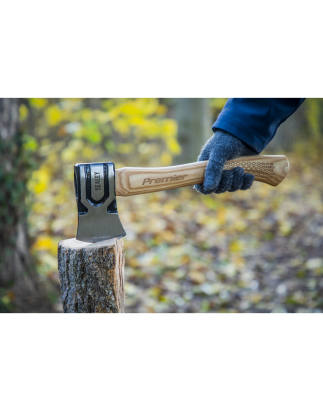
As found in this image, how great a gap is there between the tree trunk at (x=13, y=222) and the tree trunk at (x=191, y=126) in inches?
160

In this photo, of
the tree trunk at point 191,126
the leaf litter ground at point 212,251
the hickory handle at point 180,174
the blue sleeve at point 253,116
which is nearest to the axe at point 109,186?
the hickory handle at point 180,174

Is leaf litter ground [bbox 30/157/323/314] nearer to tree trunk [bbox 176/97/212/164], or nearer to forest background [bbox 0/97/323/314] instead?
forest background [bbox 0/97/323/314]

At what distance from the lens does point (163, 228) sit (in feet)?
16.8

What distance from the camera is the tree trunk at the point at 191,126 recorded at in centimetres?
677

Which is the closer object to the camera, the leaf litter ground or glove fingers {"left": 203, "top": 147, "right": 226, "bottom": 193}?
glove fingers {"left": 203, "top": 147, "right": 226, "bottom": 193}

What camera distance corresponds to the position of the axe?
1.91 m

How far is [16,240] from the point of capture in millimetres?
3285

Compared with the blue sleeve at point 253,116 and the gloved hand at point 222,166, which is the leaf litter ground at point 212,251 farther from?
the blue sleeve at point 253,116

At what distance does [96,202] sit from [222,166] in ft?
2.88

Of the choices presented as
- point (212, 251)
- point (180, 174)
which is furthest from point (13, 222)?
point (212, 251)

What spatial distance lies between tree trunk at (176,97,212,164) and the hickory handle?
442 centimetres

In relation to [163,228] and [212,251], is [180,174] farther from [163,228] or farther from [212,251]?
[163,228]

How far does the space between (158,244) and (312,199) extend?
4.47 meters

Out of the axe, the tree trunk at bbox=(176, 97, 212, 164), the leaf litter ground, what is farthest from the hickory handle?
the tree trunk at bbox=(176, 97, 212, 164)
